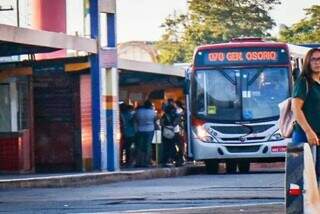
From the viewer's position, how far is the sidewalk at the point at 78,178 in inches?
800

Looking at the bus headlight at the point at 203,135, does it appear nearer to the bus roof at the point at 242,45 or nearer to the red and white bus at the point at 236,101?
the red and white bus at the point at 236,101

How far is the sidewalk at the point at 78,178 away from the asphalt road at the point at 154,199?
91 centimetres

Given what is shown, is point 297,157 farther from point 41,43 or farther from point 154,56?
point 154,56

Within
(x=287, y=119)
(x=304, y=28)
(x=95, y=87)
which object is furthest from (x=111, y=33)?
(x=304, y=28)

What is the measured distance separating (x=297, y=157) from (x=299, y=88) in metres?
0.78

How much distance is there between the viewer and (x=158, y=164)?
29.4 metres

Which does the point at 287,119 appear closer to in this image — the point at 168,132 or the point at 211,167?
the point at 211,167

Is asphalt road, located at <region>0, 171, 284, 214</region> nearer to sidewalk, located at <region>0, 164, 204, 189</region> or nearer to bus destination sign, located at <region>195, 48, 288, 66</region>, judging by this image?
sidewalk, located at <region>0, 164, 204, 189</region>

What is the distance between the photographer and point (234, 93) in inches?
1045

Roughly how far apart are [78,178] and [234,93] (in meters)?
6.21

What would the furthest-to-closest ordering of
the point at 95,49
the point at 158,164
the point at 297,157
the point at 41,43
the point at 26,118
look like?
the point at 158,164 < the point at 26,118 < the point at 95,49 < the point at 41,43 < the point at 297,157

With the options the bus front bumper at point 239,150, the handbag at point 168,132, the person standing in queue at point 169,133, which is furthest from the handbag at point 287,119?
the handbag at point 168,132

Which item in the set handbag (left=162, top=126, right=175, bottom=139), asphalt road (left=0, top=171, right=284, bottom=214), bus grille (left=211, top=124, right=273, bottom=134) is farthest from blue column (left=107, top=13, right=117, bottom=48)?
asphalt road (left=0, top=171, right=284, bottom=214)

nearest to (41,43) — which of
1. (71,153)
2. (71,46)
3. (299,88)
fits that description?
(71,46)
